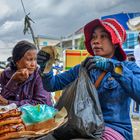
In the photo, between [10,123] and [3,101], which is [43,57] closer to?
[10,123]

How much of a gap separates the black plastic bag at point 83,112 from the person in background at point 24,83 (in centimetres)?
84

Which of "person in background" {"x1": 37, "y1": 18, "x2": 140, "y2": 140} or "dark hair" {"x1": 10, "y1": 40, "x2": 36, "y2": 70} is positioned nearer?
"person in background" {"x1": 37, "y1": 18, "x2": 140, "y2": 140}

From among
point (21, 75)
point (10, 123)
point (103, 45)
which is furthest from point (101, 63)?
point (21, 75)

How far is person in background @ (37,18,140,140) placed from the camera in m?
2.47

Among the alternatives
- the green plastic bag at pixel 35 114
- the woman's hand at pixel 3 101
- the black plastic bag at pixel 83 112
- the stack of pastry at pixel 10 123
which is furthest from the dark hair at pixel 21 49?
the stack of pastry at pixel 10 123

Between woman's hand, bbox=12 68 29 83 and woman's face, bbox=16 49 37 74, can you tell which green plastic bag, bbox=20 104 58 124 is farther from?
woman's face, bbox=16 49 37 74

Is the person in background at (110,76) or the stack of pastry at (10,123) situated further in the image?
the person in background at (110,76)

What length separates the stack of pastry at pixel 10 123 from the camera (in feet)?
6.98

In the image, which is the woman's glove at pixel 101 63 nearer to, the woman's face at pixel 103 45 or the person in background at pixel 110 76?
the person in background at pixel 110 76

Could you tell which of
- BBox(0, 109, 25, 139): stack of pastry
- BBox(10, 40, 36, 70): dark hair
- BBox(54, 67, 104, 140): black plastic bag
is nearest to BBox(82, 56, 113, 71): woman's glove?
BBox(54, 67, 104, 140): black plastic bag

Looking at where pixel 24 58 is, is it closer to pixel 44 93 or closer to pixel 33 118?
pixel 44 93

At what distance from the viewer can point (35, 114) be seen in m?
2.33

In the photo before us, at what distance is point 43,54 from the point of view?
2.69 metres

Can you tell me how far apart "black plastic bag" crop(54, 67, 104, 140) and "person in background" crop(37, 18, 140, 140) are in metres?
0.12
